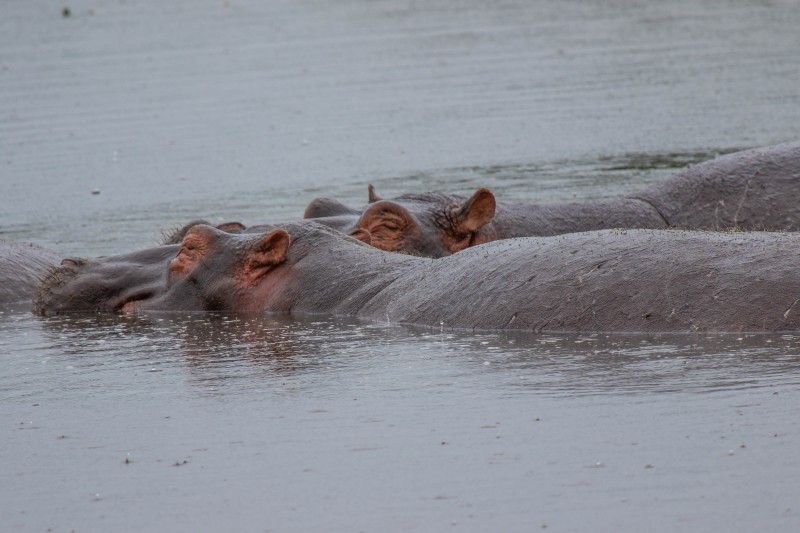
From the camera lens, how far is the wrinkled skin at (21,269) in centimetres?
1088

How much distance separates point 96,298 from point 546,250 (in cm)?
308

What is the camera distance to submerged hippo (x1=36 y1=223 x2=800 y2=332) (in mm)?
7293

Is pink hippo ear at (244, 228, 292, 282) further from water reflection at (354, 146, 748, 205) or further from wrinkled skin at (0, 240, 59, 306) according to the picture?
water reflection at (354, 146, 748, 205)

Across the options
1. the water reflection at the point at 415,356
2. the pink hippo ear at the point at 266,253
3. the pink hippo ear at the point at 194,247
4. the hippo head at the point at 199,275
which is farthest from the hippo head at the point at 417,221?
the water reflection at the point at 415,356

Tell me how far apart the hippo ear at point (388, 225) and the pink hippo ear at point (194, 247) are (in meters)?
1.33

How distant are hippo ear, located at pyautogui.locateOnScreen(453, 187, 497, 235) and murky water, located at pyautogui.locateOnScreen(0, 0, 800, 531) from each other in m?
2.23

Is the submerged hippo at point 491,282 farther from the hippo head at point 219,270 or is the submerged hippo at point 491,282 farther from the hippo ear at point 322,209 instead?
the hippo ear at point 322,209

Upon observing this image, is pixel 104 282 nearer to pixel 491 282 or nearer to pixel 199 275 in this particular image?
pixel 199 275

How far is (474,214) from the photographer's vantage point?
35.6ft

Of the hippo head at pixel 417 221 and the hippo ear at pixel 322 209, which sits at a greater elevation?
the hippo ear at pixel 322 209

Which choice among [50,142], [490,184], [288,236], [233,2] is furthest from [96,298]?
[233,2]

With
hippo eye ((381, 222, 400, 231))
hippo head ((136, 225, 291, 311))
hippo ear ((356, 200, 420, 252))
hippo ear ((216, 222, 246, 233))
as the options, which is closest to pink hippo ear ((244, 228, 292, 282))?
hippo head ((136, 225, 291, 311))

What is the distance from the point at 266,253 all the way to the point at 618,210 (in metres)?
3.75

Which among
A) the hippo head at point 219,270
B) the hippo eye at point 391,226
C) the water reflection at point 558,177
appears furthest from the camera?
the water reflection at point 558,177
